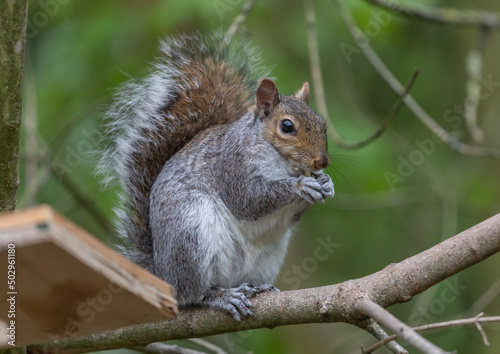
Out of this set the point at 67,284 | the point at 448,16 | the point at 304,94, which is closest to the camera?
the point at 67,284

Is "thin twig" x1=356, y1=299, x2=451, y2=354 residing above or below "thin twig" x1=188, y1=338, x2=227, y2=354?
below

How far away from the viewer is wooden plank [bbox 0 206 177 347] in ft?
3.39

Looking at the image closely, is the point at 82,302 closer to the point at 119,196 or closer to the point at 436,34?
the point at 119,196

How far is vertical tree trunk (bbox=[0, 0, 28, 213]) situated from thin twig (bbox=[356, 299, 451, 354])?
0.91 meters

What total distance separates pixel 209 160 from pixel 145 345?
2.46ft

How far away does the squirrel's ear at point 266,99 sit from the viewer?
2.62m

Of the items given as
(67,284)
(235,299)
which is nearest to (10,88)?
(67,284)

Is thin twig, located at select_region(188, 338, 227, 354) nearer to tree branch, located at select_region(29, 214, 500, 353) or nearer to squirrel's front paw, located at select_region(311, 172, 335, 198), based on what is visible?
tree branch, located at select_region(29, 214, 500, 353)

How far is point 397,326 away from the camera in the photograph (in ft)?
4.66

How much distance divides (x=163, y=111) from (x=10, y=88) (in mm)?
1124

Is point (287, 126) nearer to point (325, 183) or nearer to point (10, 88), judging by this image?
point (325, 183)

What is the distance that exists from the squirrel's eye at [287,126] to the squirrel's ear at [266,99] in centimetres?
13

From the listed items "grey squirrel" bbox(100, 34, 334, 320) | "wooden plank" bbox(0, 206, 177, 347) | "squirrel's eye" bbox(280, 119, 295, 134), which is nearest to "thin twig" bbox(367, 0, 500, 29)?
"grey squirrel" bbox(100, 34, 334, 320)

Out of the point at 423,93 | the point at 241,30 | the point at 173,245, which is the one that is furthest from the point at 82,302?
the point at 423,93
